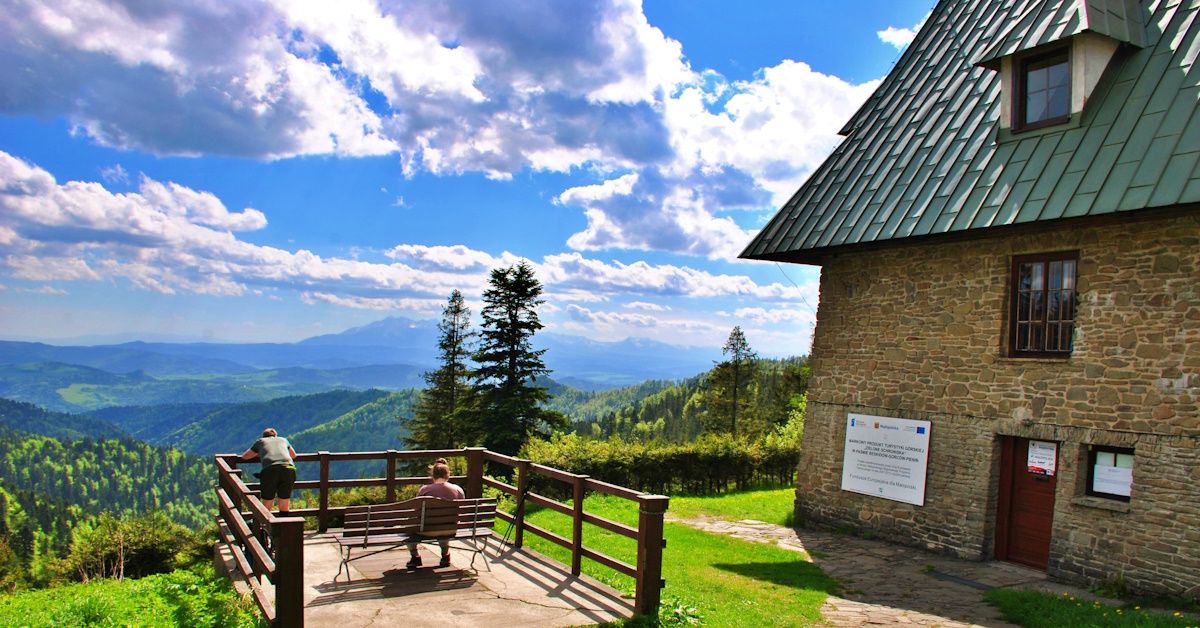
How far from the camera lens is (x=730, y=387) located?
54531mm

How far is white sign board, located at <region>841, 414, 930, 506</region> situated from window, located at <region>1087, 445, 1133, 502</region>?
110 inches

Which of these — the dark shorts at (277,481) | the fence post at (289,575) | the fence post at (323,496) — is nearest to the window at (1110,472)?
the fence post at (289,575)

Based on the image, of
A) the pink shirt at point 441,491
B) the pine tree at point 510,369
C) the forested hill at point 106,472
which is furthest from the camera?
the forested hill at point 106,472

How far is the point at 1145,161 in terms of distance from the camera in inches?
460

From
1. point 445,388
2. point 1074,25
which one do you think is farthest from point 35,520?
point 1074,25

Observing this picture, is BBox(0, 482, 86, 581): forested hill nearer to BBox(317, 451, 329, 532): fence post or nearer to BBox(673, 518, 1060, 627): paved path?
BBox(317, 451, 329, 532): fence post

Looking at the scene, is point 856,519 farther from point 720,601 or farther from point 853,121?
point 853,121

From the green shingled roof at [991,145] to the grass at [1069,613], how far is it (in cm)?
546

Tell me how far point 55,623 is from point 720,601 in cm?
743

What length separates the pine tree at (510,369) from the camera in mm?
38438

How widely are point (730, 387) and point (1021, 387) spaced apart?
41.4m

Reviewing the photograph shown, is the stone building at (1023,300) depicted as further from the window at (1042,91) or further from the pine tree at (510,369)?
the pine tree at (510,369)

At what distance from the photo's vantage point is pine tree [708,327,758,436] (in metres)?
54.1

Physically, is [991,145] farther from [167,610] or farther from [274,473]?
[167,610]
